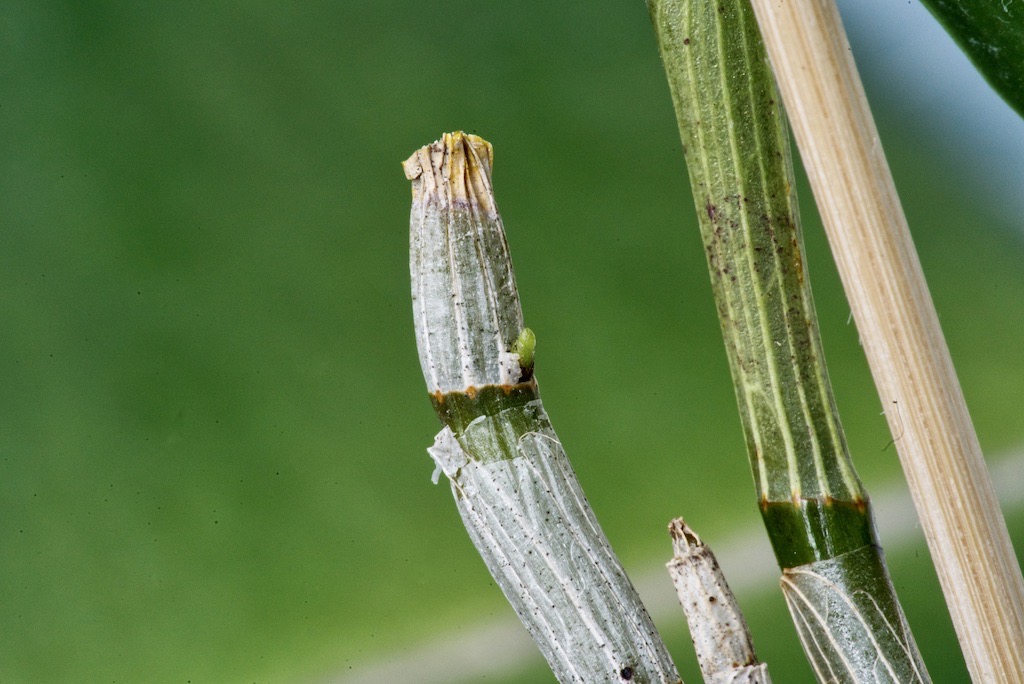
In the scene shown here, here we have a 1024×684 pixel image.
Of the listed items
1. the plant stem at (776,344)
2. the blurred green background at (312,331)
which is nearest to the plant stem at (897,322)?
the plant stem at (776,344)

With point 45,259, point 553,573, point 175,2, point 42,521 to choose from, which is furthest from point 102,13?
point 553,573

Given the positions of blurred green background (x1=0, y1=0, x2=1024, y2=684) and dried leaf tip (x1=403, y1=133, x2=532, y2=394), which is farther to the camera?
blurred green background (x1=0, y1=0, x2=1024, y2=684)

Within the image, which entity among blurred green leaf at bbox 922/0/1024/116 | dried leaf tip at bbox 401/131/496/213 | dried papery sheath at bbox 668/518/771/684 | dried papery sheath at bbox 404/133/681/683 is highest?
blurred green leaf at bbox 922/0/1024/116

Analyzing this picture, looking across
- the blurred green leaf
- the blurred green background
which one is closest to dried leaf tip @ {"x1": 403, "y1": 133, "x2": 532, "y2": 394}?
the blurred green leaf

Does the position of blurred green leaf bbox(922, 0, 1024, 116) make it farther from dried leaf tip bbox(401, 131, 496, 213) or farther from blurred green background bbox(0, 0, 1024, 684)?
blurred green background bbox(0, 0, 1024, 684)

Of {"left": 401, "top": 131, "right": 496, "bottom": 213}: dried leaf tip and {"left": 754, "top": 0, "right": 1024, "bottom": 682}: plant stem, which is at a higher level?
{"left": 401, "top": 131, "right": 496, "bottom": 213}: dried leaf tip

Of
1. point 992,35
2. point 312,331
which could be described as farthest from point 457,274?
point 312,331
